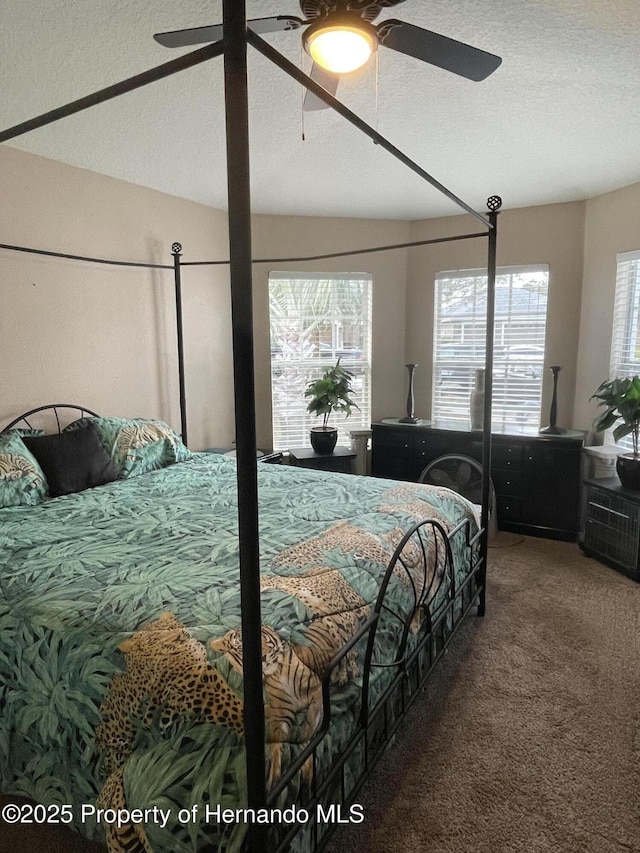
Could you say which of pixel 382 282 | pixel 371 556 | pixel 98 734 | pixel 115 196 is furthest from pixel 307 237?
pixel 98 734

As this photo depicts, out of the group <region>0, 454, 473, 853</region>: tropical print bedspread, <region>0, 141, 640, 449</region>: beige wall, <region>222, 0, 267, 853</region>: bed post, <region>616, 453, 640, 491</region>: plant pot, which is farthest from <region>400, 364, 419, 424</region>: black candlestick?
<region>222, 0, 267, 853</region>: bed post

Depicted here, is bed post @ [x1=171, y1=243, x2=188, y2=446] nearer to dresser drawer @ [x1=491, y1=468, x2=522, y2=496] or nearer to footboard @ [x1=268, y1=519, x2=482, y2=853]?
footboard @ [x1=268, y1=519, x2=482, y2=853]

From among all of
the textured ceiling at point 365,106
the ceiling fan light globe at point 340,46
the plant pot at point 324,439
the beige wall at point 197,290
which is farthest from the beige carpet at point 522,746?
the textured ceiling at point 365,106

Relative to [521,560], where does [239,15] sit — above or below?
above

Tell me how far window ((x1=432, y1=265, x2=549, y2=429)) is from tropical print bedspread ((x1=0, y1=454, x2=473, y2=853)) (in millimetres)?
2738

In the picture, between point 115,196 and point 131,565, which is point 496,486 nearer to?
point 131,565

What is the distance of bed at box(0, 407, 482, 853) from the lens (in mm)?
1180

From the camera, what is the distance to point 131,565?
1.81 meters

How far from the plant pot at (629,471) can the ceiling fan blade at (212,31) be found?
3083 mm

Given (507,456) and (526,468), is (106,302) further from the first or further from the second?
(526,468)

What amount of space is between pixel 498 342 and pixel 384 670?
3423 mm

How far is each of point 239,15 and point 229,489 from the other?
217 cm

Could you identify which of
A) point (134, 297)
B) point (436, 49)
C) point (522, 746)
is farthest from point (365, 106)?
point (522, 746)

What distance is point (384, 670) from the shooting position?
173 centimetres
